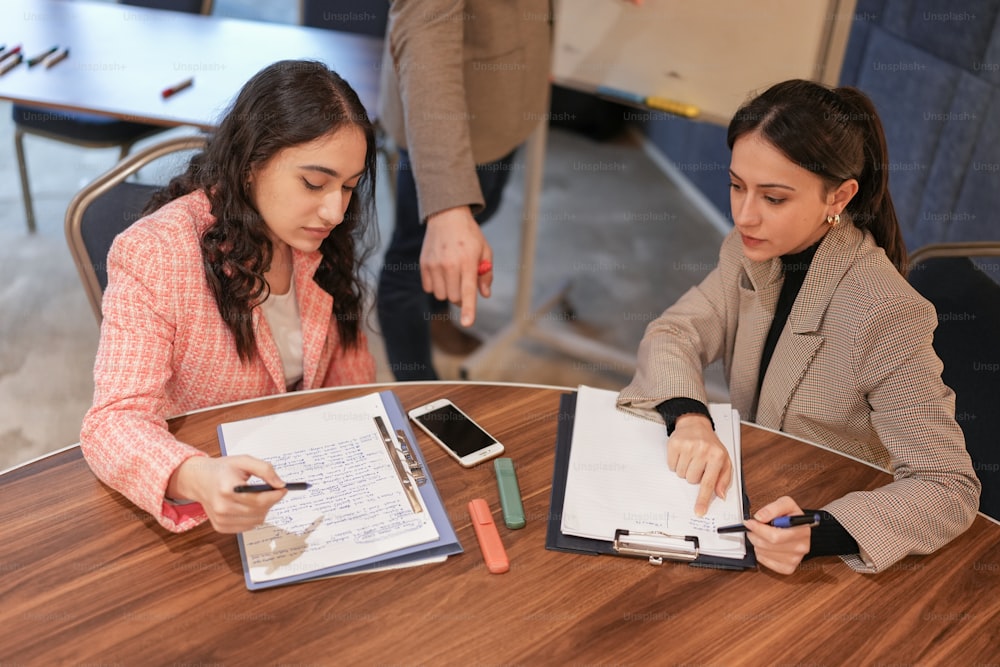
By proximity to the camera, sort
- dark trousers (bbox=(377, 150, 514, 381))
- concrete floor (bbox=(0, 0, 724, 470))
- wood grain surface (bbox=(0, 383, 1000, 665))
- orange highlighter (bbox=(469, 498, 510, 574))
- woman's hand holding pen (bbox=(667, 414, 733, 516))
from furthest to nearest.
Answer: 1. concrete floor (bbox=(0, 0, 724, 470))
2. dark trousers (bbox=(377, 150, 514, 381))
3. woman's hand holding pen (bbox=(667, 414, 733, 516))
4. orange highlighter (bbox=(469, 498, 510, 574))
5. wood grain surface (bbox=(0, 383, 1000, 665))

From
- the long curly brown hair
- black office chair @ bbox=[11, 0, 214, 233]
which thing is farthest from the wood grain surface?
black office chair @ bbox=[11, 0, 214, 233]

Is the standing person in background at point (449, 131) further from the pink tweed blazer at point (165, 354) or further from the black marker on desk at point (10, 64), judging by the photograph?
the black marker on desk at point (10, 64)

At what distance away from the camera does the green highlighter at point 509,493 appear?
110cm

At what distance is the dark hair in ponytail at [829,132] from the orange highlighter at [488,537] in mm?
639

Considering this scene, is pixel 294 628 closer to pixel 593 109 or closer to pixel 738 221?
pixel 738 221

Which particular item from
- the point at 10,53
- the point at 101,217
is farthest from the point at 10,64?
the point at 101,217

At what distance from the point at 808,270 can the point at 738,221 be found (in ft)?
0.42

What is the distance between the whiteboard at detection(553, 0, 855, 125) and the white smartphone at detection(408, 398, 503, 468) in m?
1.30

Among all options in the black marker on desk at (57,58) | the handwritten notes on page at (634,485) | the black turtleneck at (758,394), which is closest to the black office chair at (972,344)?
the black turtleneck at (758,394)

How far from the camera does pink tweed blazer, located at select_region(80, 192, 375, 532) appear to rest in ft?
3.52

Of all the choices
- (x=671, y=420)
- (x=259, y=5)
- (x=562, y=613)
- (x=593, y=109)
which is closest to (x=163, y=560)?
(x=562, y=613)

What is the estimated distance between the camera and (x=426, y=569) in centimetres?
103

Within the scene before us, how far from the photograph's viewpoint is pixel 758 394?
144cm

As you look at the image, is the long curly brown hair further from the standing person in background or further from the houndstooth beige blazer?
the houndstooth beige blazer
